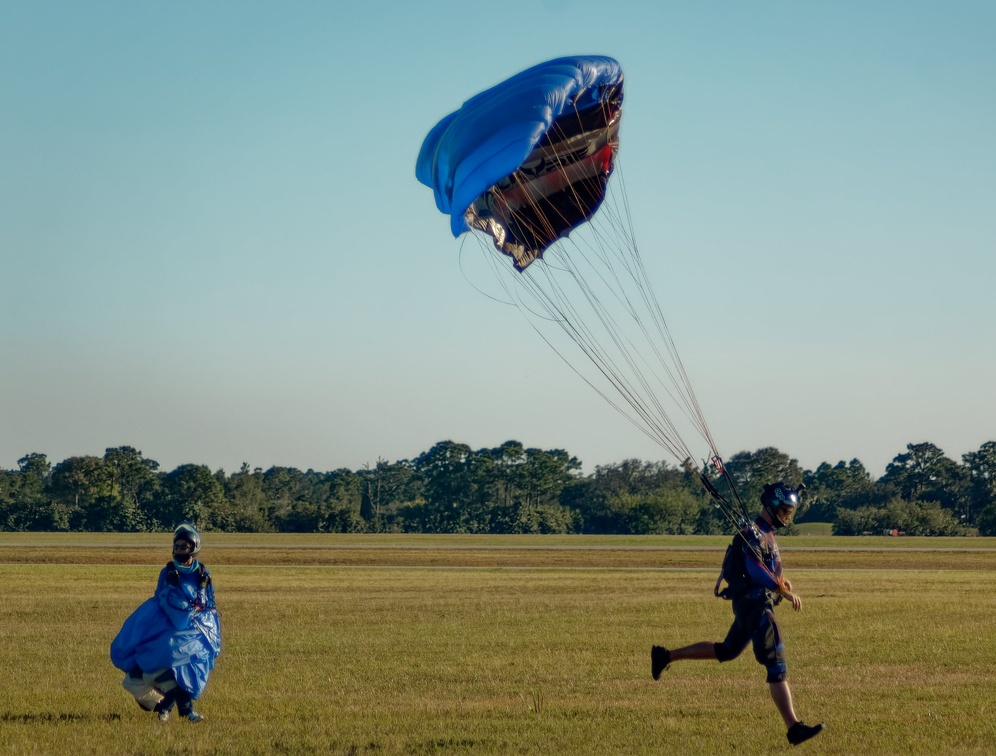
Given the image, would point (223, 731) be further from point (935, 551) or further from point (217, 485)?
point (217, 485)

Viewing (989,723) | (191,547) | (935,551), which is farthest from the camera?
(935,551)

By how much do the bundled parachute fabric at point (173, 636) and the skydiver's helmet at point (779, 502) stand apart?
4.99 m

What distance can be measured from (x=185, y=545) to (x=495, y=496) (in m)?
105

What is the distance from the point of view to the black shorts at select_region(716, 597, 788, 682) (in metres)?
8.66

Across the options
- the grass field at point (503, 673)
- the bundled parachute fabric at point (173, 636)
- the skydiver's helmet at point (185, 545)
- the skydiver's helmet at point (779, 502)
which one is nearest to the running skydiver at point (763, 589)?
the skydiver's helmet at point (779, 502)

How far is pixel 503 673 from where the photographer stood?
1253 centimetres

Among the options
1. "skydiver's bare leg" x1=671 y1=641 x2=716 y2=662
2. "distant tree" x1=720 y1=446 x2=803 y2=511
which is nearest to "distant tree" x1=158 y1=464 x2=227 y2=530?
"distant tree" x1=720 y1=446 x2=803 y2=511

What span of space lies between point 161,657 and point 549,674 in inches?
175

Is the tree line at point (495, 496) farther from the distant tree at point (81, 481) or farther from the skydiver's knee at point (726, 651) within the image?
the skydiver's knee at point (726, 651)

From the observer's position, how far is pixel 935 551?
173 ft

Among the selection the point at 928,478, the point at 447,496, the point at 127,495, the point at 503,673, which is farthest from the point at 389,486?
the point at 503,673

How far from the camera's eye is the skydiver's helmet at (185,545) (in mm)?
10078

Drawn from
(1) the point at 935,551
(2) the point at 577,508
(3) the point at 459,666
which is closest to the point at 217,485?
(2) the point at 577,508

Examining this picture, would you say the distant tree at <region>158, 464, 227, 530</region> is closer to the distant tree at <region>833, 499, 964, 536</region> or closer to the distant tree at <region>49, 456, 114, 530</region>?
the distant tree at <region>49, 456, 114, 530</region>
